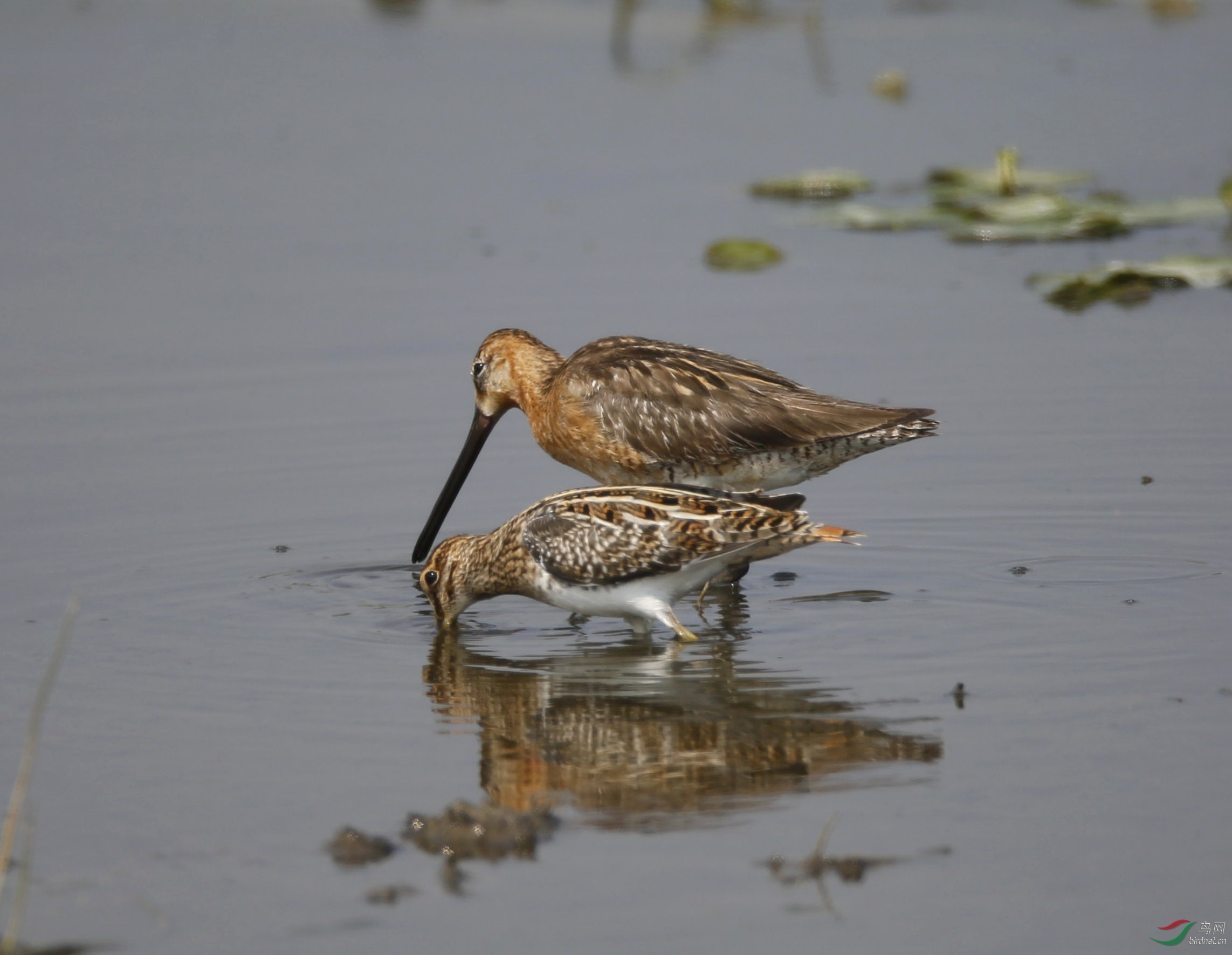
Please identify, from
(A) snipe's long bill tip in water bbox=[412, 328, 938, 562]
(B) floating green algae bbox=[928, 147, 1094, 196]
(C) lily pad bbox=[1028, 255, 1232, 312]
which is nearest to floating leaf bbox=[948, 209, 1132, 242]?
(B) floating green algae bbox=[928, 147, 1094, 196]

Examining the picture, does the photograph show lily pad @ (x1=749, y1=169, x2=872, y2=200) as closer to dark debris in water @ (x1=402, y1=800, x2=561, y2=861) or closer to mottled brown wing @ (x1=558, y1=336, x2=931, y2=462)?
mottled brown wing @ (x1=558, y1=336, x2=931, y2=462)

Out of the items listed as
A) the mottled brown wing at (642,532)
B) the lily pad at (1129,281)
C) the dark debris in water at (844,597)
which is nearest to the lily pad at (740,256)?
the lily pad at (1129,281)

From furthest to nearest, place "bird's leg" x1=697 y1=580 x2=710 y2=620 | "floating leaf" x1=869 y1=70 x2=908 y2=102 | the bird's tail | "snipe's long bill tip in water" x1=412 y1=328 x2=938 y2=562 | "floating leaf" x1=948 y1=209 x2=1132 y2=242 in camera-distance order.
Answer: "floating leaf" x1=869 y1=70 x2=908 y2=102 < "floating leaf" x1=948 y1=209 x2=1132 y2=242 < "snipe's long bill tip in water" x1=412 y1=328 x2=938 y2=562 < "bird's leg" x1=697 y1=580 x2=710 y2=620 < the bird's tail

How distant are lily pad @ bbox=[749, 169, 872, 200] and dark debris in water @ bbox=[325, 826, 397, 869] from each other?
9782mm

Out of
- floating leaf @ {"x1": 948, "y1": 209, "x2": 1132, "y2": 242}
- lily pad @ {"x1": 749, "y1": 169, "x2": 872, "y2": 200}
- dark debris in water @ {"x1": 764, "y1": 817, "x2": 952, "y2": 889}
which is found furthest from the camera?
lily pad @ {"x1": 749, "y1": 169, "x2": 872, "y2": 200}

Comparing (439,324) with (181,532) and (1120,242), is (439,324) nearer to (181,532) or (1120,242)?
(181,532)

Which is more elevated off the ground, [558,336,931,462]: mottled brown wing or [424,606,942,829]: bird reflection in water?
[558,336,931,462]: mottled brown wing

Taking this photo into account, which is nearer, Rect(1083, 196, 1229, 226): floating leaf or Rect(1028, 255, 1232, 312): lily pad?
Rect(1028, 255, 1232, 312): lily pad

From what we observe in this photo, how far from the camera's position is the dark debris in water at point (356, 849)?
5477mm

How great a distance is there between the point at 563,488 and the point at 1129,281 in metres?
4.40

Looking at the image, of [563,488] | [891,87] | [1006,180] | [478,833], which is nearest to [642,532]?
[563,488]

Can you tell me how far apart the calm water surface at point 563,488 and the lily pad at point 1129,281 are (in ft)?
0.71

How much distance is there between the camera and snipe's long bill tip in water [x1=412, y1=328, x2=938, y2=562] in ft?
29.4

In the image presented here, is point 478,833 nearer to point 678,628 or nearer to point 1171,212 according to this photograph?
point 678,628
